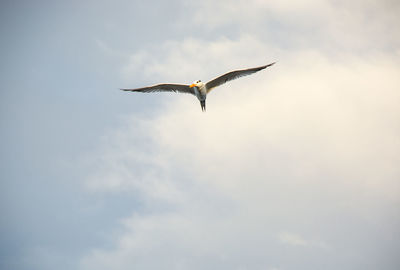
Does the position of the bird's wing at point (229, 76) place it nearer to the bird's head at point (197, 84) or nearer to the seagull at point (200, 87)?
the seagull at point (200, 87)

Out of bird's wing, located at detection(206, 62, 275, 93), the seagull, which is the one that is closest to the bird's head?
the seagull

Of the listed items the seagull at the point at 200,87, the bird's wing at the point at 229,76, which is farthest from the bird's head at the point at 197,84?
the bird's wing at the point at 229,76

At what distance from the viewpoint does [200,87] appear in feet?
145

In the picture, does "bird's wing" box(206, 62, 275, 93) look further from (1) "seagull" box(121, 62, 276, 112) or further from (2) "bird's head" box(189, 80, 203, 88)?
(2) "bird's head" box(189, 80, 203, 88)

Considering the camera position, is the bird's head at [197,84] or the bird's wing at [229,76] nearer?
the bird's wing at [229,76]

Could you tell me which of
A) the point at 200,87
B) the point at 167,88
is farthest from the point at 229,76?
the point at 167,88

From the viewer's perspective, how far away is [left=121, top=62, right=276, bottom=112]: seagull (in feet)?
144

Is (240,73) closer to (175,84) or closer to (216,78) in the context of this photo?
(216,78)

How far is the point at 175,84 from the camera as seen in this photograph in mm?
44812

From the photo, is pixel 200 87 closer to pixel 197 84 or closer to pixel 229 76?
pixel 197 84

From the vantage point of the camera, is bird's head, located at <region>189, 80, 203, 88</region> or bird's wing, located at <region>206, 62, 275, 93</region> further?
bird's head, located at <region>189, 80, 203, 88</region>

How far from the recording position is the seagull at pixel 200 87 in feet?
144

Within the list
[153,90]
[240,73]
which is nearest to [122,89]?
[153,90]

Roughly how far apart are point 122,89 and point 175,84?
5307 millimetres
